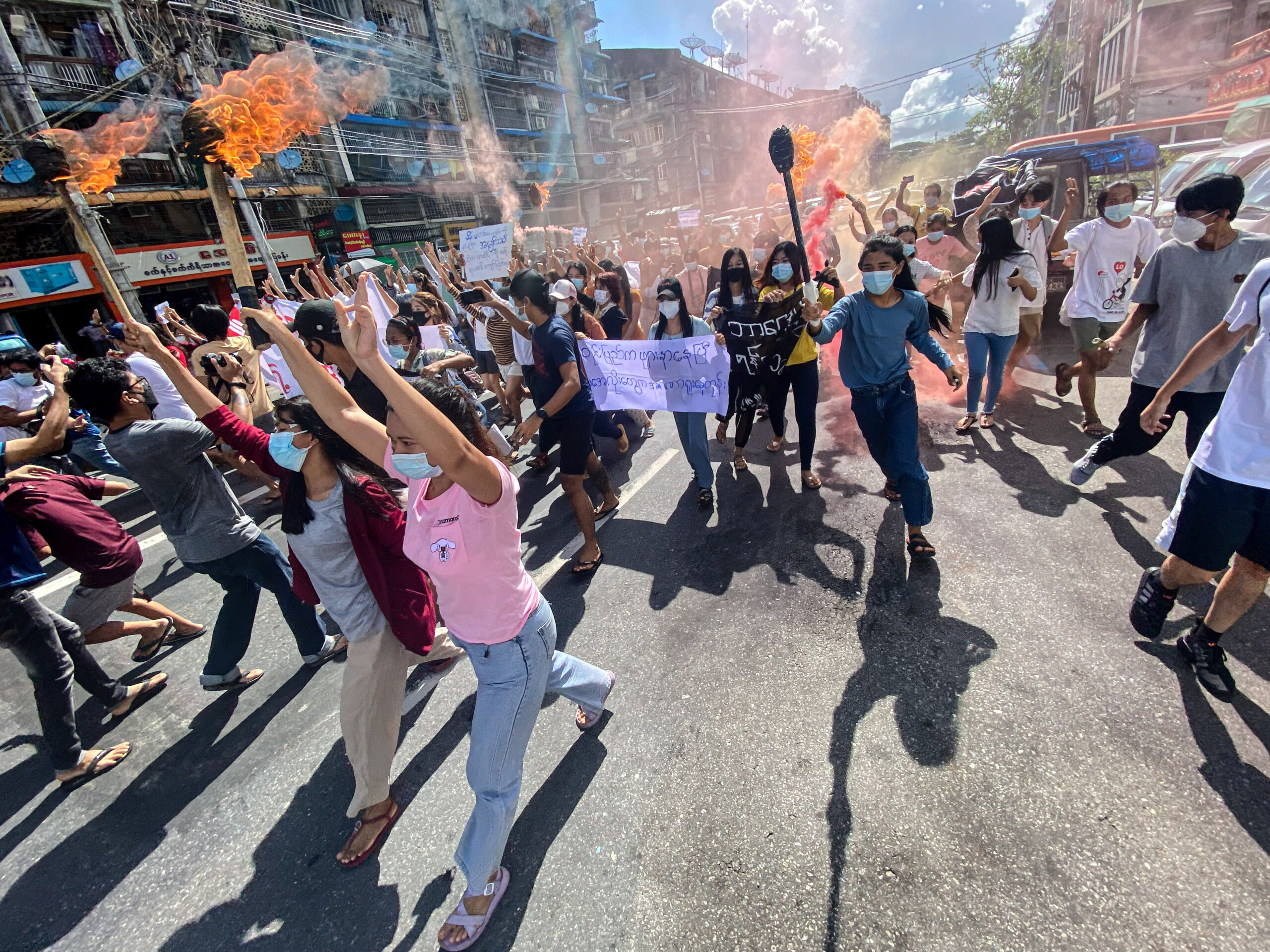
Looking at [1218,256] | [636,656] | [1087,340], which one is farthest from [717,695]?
[1087,340]

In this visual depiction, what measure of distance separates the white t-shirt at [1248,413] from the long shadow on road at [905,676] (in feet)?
4.04

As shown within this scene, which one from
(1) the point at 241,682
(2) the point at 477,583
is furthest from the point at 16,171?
(2) the point at 477,583

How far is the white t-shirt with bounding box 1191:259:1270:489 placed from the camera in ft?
7.11

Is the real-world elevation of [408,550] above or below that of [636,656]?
above

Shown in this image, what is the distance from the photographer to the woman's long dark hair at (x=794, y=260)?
456 centimetres

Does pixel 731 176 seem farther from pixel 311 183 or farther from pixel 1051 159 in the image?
pixel 1051 159

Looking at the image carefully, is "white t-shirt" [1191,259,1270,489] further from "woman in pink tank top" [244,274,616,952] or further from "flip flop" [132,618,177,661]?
"flip flop" [132,618,177,661]

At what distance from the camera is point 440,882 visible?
7.29 feet

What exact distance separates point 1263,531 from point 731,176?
6863 cm

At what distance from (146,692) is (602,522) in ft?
10.7

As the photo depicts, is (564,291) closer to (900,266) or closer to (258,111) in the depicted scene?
(900,266)

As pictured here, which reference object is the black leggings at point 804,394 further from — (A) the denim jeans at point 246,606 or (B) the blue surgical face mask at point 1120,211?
(A) the denim jeans at point 246,606

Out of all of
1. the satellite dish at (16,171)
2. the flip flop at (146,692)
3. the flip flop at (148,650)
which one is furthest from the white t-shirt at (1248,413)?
the satellite dish at (16,171)

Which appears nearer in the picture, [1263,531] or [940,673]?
[1263,531]
